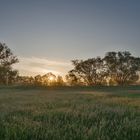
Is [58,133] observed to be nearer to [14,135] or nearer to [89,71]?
[14,135]

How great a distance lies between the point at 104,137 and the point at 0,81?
4023 inches

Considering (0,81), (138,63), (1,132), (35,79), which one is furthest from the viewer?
(35,79)

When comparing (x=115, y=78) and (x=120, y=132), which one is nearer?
(x=120, y=132)

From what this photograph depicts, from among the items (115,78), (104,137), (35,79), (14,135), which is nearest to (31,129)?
(14,135)

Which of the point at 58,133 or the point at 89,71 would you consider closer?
the point at 58,133

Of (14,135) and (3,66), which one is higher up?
(3,66)

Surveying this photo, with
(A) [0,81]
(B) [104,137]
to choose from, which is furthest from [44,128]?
(A) [0,81]

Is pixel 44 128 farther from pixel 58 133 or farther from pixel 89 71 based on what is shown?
pixel 89 71

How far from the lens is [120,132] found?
7121 mm

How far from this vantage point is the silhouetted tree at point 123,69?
379 feet

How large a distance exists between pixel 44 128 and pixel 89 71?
11148 cm

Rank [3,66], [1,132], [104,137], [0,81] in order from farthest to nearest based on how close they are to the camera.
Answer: [0,81], [3,66], [1,132], [104,137]

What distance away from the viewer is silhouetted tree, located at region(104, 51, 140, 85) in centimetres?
11550

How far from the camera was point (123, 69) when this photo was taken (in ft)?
382
